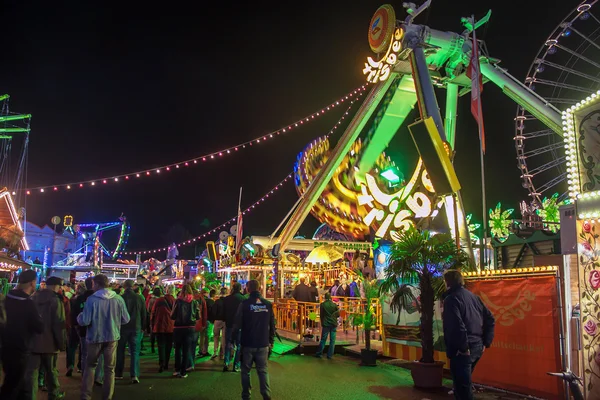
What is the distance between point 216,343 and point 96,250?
115 feet

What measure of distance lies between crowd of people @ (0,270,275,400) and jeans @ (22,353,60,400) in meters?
0.01

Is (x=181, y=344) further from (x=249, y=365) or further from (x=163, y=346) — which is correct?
(x=249, y=365)

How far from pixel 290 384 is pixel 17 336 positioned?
16.4 ft

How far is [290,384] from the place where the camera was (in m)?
8.82

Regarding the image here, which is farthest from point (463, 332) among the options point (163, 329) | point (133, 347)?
point (163, 329)

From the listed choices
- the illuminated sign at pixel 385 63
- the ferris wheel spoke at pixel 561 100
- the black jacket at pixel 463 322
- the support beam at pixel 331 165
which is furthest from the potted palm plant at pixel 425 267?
the ferris wheel spoke at pixel 561 100

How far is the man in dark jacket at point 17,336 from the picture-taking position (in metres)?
5.27

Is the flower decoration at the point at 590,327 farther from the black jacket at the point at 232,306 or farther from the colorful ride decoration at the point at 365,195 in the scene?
the colorful ride decoration at the point at 365,195

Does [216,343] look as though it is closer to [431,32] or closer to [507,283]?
[507,283]

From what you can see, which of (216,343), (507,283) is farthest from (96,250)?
(507,283)

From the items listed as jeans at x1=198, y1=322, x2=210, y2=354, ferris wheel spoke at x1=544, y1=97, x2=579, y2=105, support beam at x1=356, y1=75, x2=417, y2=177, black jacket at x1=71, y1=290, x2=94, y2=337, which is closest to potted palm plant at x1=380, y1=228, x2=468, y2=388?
jeans at x1=198, y1=322, x2=210, y2=354

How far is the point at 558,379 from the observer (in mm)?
7078

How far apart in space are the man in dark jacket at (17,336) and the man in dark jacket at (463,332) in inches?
201

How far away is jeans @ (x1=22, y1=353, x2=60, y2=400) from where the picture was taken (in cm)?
577
